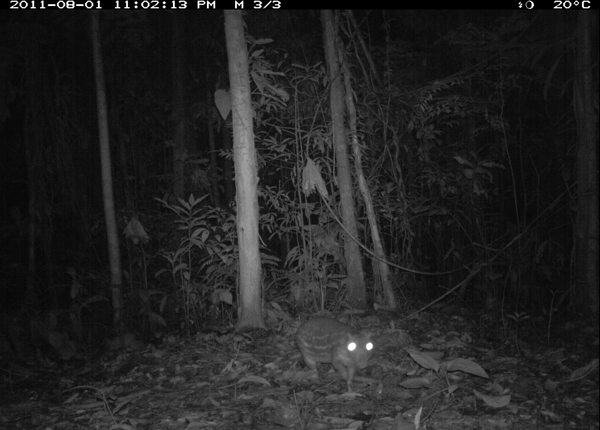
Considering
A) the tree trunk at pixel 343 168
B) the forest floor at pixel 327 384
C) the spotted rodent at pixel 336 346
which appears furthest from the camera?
the tree trunk at pixel 343 168

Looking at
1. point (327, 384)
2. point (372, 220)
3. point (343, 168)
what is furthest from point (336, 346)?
point (343, 168)

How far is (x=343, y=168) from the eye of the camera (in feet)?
27.0

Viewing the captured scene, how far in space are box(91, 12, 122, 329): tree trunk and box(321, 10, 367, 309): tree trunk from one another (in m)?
3.52

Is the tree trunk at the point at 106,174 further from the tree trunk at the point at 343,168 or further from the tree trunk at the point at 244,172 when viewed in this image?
the tree trunk at the point at 343,168

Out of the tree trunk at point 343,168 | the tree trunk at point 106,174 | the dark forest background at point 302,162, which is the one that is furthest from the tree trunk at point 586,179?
the tree trunk at point 106,174

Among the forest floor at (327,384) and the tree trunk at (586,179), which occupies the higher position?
the tree trunk at (586,179)

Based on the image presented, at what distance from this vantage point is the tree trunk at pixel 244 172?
7.20 metres

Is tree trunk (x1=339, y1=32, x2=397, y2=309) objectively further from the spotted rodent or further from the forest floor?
the spotted rodent

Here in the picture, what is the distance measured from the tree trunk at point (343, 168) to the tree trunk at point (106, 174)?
139 inches

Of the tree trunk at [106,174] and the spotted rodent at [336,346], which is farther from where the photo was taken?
the tree trunk at [106,174]

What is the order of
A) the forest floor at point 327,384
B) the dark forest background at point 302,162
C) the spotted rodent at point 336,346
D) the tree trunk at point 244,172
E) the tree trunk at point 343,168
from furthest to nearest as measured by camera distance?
the dark forest background at point 302,162
the tree trunk at point 343,168
the tree trunk at point 244,172
the spotted rodent at point 336,346
the forest floor at point 327,384

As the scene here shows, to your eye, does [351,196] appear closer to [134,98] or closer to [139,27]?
[139,27]

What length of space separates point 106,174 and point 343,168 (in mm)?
3714

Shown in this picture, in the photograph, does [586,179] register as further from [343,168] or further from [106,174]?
[106,174]
